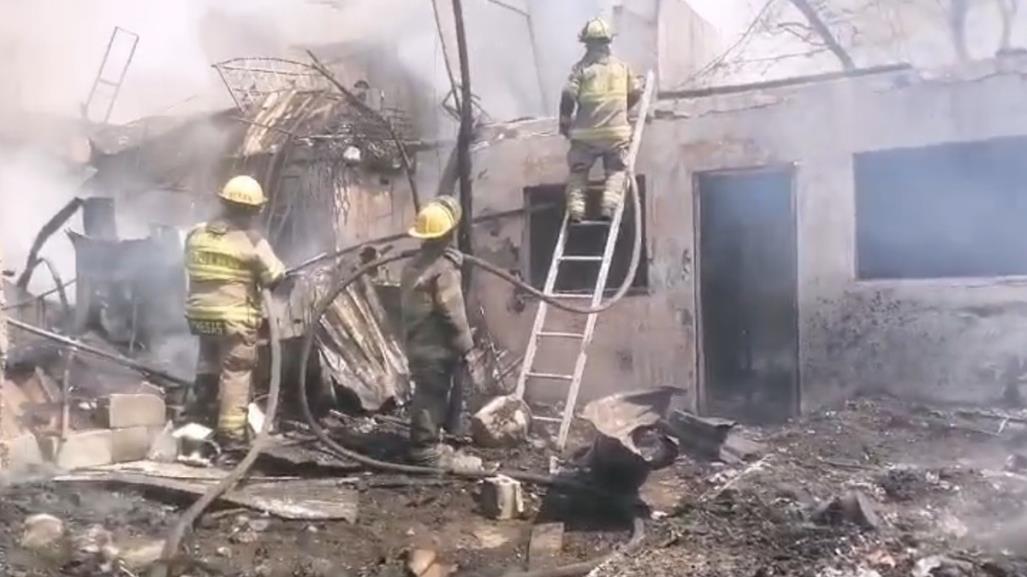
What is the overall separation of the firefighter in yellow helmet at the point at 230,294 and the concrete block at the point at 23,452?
123cm

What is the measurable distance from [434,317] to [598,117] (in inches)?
98.2

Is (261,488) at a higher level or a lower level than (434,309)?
lower

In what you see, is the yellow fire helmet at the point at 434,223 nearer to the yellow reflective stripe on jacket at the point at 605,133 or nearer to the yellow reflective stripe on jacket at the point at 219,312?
the yellow reflective stripe on jacket at the point at 219,312

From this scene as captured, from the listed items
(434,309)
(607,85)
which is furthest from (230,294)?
(607,85)

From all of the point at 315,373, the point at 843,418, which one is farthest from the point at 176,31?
the point at 843,418

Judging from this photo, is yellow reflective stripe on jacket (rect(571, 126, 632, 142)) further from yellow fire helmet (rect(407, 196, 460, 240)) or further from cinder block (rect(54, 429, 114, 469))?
cinder block (rect(54, 429, 114, 469))

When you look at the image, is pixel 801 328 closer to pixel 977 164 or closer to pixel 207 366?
pixel 977 164

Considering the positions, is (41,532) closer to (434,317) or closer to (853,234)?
(434,317)

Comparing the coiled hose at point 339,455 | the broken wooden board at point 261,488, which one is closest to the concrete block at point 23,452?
the broken wooden board at point 261,488

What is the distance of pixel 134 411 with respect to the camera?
787cm

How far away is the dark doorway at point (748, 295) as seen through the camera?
9.36 metres

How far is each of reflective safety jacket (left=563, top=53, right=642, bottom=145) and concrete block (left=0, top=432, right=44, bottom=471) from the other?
496 cm

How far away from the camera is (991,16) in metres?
17.8

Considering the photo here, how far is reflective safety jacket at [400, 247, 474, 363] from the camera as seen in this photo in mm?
7695
